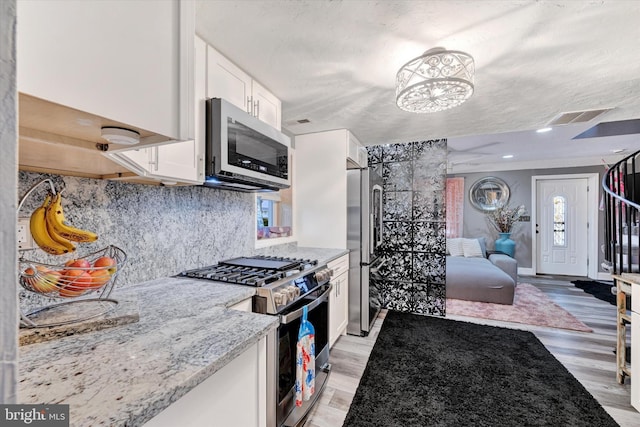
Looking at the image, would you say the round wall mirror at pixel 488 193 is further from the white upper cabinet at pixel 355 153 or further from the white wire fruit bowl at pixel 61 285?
the white wire fruit bowl at pixel 61 285

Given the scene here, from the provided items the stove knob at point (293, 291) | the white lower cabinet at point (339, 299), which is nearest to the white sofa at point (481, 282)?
the white lower cabinet at point (339, 299)

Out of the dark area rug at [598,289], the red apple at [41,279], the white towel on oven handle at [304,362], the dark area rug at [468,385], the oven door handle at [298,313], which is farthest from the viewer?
the dark area rug at [598,289]

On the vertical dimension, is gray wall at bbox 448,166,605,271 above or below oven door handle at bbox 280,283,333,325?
above

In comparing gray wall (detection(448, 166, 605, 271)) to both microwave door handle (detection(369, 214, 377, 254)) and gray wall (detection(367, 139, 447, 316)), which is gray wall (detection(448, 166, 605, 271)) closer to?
gray wall (detection(367, 139, 447, 316))

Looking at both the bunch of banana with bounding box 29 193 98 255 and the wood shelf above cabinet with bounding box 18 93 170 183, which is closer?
the wood shelf above cabinet with bounding box 18 93 170 183

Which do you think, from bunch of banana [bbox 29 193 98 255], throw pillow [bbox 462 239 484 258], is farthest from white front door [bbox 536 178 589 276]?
bunch of banana [bbox 29 193 98 255]

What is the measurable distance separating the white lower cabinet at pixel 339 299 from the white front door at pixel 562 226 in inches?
198

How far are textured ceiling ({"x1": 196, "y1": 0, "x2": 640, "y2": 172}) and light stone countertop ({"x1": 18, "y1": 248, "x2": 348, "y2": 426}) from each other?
1.38m

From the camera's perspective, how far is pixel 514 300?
151 inches

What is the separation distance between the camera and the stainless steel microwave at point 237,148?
1375 millimetres

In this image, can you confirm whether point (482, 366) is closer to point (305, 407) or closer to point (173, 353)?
point (305, 407)

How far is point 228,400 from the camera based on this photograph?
77 cm

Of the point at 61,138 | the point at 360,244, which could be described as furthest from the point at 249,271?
the point at 360,244

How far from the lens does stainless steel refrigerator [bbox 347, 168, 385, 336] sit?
2.74 meters
